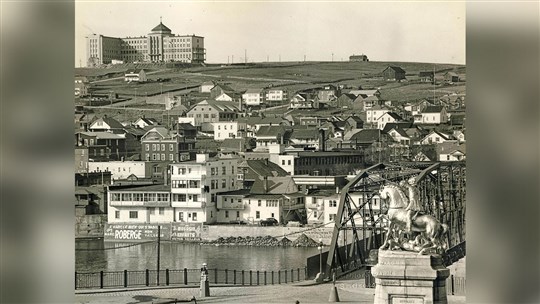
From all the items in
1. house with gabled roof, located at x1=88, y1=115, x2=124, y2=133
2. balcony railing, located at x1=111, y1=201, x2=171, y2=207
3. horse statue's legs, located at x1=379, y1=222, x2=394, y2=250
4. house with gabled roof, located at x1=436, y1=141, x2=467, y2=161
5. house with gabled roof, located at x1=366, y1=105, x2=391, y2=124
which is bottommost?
balcony railing, located at x1=111, y1=201, x2=171, y2=207

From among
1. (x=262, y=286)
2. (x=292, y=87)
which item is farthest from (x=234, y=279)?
(x=292, y=87)

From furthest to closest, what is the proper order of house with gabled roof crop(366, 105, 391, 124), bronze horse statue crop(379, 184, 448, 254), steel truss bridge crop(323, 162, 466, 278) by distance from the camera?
house with gabled roof crop(366, 105, 391, 124) < steel truss bridge crop(323, 162, 466, 278) < bronze horse statue crop(379, 184, 448, 254)

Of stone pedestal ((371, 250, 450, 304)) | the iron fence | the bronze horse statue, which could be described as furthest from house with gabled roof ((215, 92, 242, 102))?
stone pedestal ((371, 250, 450, 304))

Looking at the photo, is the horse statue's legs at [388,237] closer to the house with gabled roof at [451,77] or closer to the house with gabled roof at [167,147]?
the house with gabled roof at [451,77]

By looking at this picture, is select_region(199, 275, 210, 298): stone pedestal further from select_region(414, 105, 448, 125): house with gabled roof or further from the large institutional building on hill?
select_region(414, 105, 448, 125): house with gabled roof

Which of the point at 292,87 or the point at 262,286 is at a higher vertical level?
the point at 292,87
